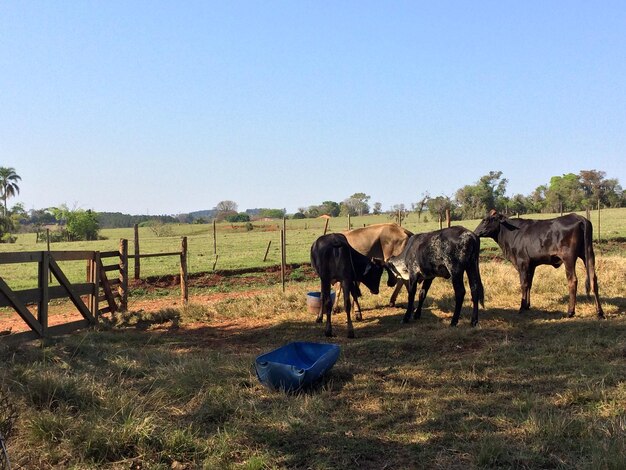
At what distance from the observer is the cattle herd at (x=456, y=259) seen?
9.11m

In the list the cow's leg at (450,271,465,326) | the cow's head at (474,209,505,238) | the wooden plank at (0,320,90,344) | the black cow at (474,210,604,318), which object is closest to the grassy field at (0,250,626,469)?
the cow's leg at (450,271,465,326)

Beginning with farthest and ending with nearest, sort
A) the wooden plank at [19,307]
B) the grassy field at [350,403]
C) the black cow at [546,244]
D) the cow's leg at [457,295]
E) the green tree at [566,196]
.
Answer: the green tree at [566,196], the black cow at [546,244], the cow's leg at [457,295], the wooden plank at [19,307], the grassy field at [350,403]

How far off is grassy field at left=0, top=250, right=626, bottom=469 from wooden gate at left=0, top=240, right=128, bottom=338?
0.66 m

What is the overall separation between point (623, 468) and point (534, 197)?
96008 millimetres

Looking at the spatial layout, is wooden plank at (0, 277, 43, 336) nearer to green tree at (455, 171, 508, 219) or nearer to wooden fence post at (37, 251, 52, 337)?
wooden fence post at (37, 251, 52, 337)

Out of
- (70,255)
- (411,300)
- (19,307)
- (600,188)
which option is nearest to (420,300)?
(411,300)

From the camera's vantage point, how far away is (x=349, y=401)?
206 inches

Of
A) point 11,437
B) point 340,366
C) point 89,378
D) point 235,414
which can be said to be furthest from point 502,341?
point 11,437

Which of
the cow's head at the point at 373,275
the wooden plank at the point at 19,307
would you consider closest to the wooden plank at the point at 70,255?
the wooden plank at the point at 19,307

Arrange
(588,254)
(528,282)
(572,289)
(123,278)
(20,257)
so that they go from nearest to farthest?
(20,257) → (572,289) → (588,254) → (528,282) → (123,278)

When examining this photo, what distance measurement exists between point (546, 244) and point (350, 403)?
21.4ft

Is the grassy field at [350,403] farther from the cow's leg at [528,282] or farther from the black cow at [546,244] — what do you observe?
the cow's leg at [528,282]

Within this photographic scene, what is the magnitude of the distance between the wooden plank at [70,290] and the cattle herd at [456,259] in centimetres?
485

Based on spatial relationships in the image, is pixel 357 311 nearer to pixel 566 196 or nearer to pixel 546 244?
pixel 546 244
